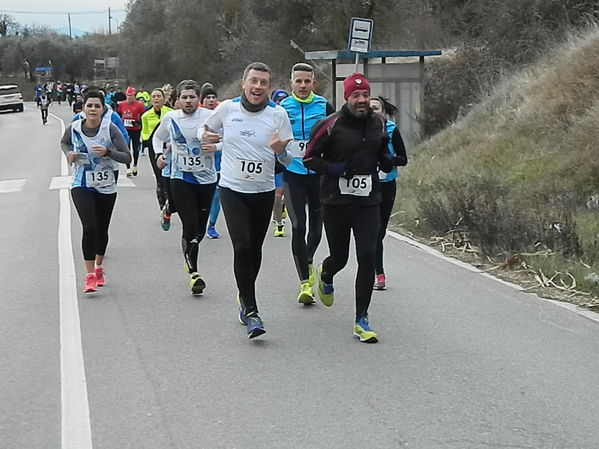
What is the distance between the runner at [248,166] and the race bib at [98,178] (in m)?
2.08

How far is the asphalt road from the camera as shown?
5414 millimetres

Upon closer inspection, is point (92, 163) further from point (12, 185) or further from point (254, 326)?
point (12, 185)

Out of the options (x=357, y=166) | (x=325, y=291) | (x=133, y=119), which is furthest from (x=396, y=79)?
(x=357, y=166)

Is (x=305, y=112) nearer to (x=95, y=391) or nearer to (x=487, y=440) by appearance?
(x=95, y=391)

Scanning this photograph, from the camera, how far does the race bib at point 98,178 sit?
930 centimetres

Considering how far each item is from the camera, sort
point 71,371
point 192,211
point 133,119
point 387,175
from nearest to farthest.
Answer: point 71,371
point 387,175
point 192,211
point 133,119

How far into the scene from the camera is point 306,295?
868 centimetres

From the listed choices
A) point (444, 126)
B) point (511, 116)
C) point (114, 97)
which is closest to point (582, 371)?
point (511, 116)

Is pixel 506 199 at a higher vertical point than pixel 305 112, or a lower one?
lower

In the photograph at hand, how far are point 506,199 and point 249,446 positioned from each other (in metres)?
8.70

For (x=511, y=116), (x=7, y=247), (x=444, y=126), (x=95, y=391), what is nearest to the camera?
(x=95, y=391)

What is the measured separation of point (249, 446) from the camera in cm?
516

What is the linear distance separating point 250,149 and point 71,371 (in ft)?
6.99

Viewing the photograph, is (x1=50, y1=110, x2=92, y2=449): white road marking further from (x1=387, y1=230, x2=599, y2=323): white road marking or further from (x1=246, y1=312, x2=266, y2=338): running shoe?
(x1=387, y1=230, x2=599, y2=323): white road marking
